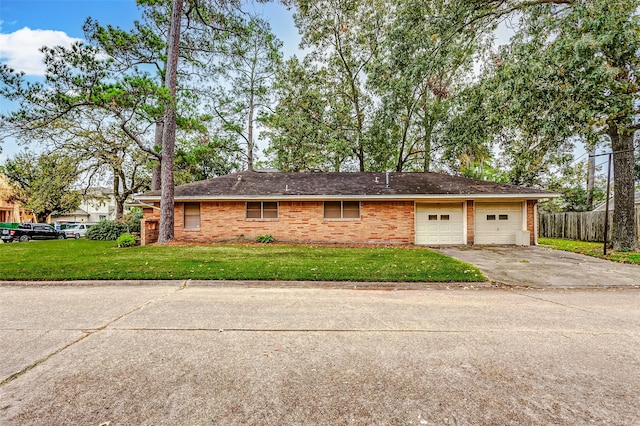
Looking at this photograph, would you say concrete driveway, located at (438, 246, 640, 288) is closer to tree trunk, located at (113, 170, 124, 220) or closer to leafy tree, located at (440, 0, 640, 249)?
leafy tree, located at (440, 0, 640, 249)

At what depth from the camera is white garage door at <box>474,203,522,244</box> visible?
15.5m

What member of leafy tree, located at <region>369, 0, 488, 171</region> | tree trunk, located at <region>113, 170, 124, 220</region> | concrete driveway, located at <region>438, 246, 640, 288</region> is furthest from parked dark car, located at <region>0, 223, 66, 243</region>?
concrete driveway, located at <region>438, 246, 640, 288</region>

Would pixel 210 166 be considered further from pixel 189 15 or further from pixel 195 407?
pixel 195 407

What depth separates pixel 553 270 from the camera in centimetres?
878

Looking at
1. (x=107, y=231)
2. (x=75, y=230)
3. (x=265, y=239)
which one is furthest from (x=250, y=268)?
(x=75, y=230)

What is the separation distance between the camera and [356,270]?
8250 mm

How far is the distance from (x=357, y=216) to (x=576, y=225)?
1470cm

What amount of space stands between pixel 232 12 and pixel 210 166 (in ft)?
52.3

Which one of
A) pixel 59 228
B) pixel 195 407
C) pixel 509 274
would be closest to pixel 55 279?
pixel 195 407

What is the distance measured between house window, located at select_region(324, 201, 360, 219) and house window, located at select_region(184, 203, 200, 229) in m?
6.53

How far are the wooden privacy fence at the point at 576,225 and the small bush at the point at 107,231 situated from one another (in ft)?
91.3

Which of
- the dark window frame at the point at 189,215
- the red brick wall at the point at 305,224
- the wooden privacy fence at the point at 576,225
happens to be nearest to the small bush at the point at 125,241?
the red brick wall at the point at 305,224

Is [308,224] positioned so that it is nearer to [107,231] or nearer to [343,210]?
[343,210]

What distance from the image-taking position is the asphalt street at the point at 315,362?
2387 millimetres
